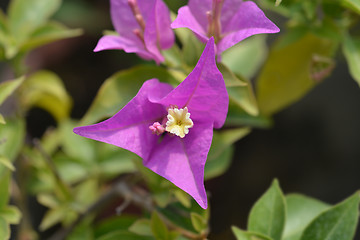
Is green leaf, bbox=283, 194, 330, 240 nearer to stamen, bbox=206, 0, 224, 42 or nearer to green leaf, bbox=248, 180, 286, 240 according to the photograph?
green leaf, bbox=248, 180, 286, 240

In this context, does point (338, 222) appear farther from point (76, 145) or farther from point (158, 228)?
point (76, 145)

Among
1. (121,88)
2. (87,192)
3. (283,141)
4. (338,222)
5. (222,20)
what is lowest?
(283,141)

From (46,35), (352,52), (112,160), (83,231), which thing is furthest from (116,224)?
(352,52)

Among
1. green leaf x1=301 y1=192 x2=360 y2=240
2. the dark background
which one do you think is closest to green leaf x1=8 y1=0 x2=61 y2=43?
green leaf x1=301 y1=192 x2=360 y2=240

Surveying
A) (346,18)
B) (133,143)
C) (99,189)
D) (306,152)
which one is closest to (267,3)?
(346,18)

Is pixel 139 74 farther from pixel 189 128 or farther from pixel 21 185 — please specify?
pixel 21 185
